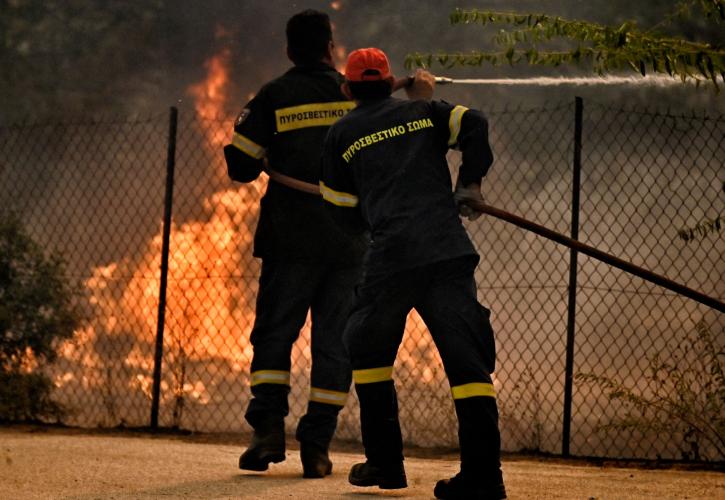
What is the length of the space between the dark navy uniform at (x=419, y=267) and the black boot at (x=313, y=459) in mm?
670

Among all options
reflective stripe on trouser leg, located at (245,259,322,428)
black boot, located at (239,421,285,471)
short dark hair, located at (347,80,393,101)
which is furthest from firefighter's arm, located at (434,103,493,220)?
black boot, located at (239,421,285,471)

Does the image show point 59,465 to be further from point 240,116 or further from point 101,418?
point 101,418

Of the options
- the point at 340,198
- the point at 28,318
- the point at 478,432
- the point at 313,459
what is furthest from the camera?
the point at 28,318

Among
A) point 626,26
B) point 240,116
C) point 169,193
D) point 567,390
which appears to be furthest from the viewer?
point 169,193

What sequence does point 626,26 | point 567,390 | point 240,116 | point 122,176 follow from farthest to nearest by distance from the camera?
1. point 122,176
2. point 567,390
3. point 240,116
4. point 626,26

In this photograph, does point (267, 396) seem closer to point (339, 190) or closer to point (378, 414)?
point (378, 414)

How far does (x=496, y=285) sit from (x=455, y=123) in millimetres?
4169

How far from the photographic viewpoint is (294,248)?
488 centimetres

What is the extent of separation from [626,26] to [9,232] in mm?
5132

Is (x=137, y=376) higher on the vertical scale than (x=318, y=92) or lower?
lower

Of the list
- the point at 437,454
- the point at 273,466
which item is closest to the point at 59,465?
the point at 273,466

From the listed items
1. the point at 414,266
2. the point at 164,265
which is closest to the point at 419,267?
the point at 414,266

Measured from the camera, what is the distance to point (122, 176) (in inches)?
338

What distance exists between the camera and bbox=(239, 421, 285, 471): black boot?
15.7 ft
